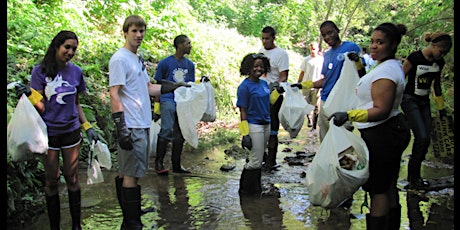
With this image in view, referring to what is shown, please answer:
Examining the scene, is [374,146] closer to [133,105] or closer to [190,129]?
[133,105]

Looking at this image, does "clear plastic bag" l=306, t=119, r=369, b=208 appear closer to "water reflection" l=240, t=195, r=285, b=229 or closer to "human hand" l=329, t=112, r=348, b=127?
"human hand" l=329, t=112, r=348, b=127

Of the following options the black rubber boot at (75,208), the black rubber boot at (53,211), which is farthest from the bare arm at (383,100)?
the black rubber boot at (53,211)

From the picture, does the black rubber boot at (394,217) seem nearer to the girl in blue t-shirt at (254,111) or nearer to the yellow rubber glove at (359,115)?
the yellow rubber glove at (359,115)

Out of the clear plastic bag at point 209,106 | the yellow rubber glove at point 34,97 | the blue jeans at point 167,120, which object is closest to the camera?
the yellow rubber glove at point 34,97

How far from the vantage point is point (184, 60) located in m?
6.01

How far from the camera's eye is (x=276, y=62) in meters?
6.20

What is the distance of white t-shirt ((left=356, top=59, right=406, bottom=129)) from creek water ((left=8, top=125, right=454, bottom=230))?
134 cm

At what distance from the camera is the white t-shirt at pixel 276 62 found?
6156 millimetres

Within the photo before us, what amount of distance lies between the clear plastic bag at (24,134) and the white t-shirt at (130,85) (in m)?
0.67

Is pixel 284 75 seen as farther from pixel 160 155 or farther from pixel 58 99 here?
pixel 58 99

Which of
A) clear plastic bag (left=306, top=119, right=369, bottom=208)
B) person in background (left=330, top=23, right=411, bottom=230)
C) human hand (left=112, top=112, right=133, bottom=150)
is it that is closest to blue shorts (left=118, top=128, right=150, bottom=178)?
human hand (left=112, top=112, right=133, bottom=150)

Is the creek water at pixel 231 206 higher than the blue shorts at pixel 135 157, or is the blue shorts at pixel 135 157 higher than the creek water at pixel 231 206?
the blue shorts at pixel 135 157
